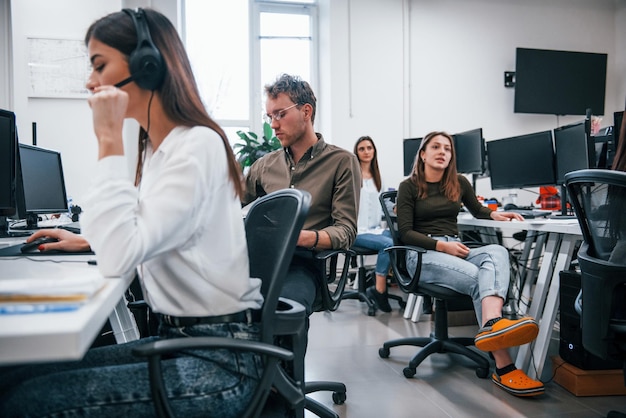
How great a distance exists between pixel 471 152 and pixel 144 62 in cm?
324

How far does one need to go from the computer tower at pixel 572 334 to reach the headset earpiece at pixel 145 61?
1859 mm

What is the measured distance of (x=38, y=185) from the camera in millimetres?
2256

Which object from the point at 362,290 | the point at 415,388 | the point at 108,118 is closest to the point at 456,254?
the point at 415,388

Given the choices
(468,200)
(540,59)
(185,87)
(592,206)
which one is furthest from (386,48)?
(185,87)

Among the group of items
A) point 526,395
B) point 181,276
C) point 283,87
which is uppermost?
point 283,87

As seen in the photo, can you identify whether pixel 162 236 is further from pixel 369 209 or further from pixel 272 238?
pixel 369 209

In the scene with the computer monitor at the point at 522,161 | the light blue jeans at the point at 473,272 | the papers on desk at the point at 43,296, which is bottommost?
the light blue jeans at the point at 473,272

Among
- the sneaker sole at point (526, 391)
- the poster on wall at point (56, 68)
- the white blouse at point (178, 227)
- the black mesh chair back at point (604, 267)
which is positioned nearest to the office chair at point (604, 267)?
the black mesh chair back at point (604, 267)

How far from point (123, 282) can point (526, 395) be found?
69.9 inches

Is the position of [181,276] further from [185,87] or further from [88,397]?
[185,87]

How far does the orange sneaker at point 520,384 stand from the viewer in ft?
6.38

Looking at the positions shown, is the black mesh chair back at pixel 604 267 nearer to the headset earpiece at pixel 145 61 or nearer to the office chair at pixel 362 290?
the headset earpiece at pixel 145 61

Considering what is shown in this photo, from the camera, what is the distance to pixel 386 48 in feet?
16.7

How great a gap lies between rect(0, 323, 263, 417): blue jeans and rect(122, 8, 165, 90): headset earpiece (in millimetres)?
475
